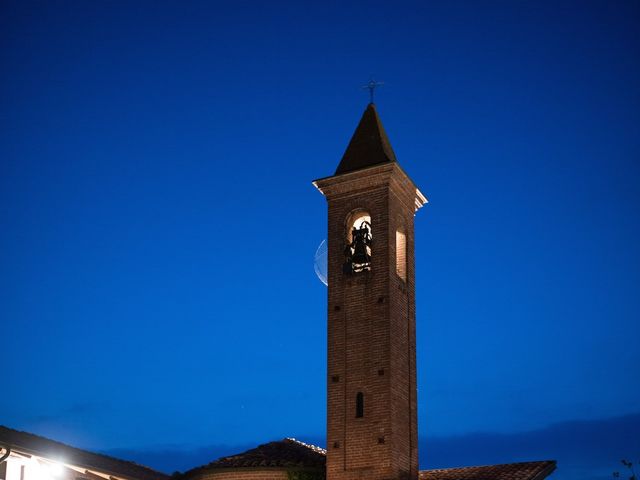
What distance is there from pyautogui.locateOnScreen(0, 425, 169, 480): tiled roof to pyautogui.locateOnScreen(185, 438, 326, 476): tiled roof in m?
2.72

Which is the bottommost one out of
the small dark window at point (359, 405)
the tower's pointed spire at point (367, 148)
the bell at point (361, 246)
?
the small dark window at point (359, 405)

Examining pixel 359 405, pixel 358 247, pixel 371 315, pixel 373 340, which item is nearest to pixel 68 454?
pixel 359 405

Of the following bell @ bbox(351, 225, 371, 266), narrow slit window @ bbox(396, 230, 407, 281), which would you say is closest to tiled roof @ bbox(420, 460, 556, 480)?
narrow slit window @ bbox(396, 230, 407, 281)

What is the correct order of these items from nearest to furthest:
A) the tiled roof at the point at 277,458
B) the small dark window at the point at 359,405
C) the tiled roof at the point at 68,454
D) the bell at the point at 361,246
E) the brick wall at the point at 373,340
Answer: the tiled roof at the point at 68,454
the brick wall at the point at 373,340
the small dark window at the point at 359,405
the tiled roof at the point at 277,458
the bell at the point at 361,246

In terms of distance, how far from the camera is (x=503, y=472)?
66.7ft

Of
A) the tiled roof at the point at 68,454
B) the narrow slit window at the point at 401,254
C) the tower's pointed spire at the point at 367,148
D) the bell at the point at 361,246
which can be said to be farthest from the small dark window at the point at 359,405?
the tower's pointed spire at the point at 367,148

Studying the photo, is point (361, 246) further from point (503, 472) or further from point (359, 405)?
point (503, 472)

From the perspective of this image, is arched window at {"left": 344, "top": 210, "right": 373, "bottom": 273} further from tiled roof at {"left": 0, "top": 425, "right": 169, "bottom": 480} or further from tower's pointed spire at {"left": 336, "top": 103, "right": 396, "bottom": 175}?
tiled roof at {"left": 0, "top": 425, "right": 169, "bottom": 480}

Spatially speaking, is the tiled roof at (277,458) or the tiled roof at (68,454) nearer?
the tiled roof at (68,454)

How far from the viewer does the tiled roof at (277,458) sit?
827 inches

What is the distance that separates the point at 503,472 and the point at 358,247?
5.97 m

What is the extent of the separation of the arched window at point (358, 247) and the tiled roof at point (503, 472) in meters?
4.91

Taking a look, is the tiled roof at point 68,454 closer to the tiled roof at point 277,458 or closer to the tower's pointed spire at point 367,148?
the tiled roof at point 277,458

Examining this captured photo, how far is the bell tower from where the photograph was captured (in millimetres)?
20562
